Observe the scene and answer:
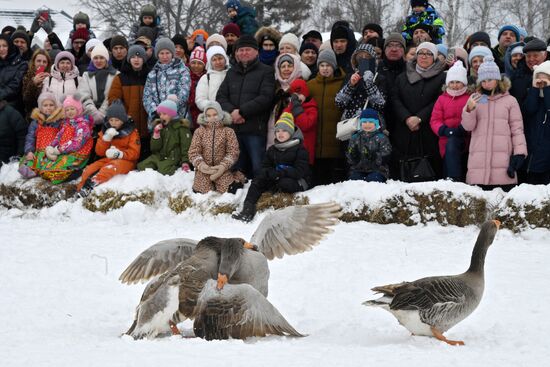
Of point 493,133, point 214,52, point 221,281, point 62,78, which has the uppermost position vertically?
point 214,52

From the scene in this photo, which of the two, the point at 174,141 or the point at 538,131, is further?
the point at 174,141

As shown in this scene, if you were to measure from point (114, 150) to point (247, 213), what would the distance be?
245 cm

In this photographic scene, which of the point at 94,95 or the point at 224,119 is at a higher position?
the point at 94,95

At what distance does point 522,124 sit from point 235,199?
3814mm

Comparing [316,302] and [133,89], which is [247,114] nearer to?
[133,89]

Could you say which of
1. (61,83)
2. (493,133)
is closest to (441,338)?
(493,133)

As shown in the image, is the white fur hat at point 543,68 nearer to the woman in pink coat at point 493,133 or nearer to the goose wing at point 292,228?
the woman in pink coat at point 493,133

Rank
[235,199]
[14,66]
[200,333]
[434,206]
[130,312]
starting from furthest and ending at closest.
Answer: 1. [14,66]
2. [235,199]
3. [434,206]
4. [130,312]
5. [200,333]

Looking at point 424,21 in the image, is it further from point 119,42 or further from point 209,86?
point 119,42

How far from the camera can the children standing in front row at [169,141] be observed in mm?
10328

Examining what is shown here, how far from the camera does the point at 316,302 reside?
21.2ft

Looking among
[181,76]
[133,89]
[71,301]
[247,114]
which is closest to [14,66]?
[133,89]

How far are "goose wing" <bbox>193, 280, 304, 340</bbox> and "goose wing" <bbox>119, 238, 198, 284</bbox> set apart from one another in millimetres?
960

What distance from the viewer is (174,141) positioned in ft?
34.0
